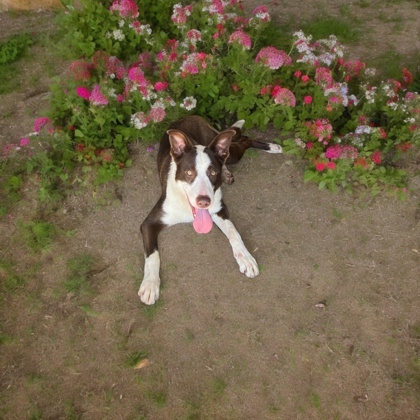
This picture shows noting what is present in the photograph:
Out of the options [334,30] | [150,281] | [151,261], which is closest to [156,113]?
[151,261]

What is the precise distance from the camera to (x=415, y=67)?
557 cm

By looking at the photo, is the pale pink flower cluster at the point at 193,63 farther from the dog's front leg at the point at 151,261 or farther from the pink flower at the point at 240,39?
the dog's front leg at the point at 151,261

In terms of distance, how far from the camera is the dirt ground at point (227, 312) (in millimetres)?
3311

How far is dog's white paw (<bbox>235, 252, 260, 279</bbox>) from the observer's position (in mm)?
3930

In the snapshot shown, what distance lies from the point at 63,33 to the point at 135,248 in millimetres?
4110

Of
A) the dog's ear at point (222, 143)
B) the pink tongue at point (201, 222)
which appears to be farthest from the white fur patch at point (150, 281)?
the dog's ear at point (222, 143)

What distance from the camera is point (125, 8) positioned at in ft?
14.7

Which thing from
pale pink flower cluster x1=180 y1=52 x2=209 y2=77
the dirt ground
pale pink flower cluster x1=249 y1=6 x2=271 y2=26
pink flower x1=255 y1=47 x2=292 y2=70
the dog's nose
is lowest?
A: the dirt ground

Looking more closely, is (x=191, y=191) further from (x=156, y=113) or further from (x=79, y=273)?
(x=79, y=273)

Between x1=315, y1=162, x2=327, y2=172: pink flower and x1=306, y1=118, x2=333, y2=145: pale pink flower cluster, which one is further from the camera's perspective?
x1=315, y1=162, x2=327, y2=172: pink flower

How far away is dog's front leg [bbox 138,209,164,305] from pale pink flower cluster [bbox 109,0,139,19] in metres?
2.44

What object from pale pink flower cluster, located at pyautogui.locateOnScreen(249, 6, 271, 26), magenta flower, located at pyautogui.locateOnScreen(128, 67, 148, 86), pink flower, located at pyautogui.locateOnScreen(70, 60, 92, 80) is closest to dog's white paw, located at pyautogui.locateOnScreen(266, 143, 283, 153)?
pale pink flower cluster, located at pyautogui.locateOnScreen(249, 6, 271, 26)

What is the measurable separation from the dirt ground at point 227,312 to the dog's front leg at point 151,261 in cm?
12

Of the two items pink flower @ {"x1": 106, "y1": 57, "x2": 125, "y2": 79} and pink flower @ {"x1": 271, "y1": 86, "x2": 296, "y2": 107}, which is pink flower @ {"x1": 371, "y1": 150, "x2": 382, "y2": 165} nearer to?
pink flower @ {"x1": 271, "y1": 86, "x2": 296, "y2": 107}
